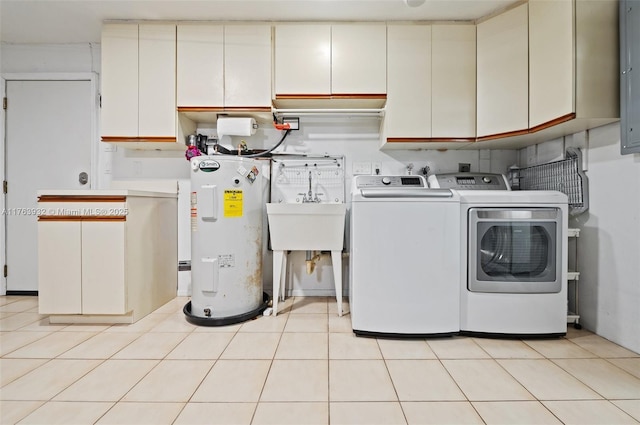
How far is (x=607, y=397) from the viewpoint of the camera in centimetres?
118

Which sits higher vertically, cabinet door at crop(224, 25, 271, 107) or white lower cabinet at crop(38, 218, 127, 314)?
cabinet door at crop(224, 25, 271, 107)

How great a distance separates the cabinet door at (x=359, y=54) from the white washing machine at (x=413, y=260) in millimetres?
1015

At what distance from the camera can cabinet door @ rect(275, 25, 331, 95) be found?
2139 mm

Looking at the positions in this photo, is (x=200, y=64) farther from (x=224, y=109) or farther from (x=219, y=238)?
(x=219, y=238)

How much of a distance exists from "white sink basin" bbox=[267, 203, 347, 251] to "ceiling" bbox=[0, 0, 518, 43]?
1425mm

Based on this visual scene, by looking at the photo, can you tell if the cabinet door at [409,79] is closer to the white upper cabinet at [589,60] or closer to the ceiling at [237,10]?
the ceiling at [237,10]

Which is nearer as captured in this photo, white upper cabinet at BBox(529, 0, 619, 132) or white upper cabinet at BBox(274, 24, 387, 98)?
white upper cabinet at BBox(529, 0, 619, 132)

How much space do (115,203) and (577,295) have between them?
Answer: 311 cm

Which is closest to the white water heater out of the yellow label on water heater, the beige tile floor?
the yellow label on water heater

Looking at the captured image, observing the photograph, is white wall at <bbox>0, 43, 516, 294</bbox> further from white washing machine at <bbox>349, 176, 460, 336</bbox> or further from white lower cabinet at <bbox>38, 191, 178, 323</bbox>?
white washing machine at <bbox>349, 176, 460, 336</bbox>

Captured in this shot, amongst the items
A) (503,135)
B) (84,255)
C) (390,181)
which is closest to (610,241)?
(503,135)

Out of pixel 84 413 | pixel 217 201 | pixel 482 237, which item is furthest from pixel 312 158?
pixel 84 413

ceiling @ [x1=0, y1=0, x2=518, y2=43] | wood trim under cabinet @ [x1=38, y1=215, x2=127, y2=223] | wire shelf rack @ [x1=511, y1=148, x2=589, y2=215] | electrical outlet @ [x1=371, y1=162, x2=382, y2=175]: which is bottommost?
wood trim under cabinet @ [x1=38, y1=215, x2=127, y2=223]

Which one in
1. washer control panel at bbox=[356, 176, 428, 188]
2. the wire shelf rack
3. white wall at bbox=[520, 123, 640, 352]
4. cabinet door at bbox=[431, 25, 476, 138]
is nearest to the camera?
white wall at bbox=[520, 123, 640, 352]
